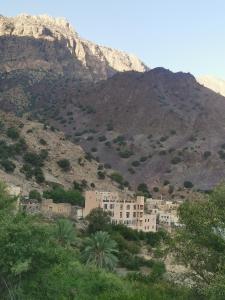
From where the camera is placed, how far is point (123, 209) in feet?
276

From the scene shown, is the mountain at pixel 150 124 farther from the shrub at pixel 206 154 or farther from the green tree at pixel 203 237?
the green tree at pixel 203 237

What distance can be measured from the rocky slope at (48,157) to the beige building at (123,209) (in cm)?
1346

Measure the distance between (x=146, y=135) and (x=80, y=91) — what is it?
35104 mm

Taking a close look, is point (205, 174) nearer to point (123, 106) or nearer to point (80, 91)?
point (123, 106)

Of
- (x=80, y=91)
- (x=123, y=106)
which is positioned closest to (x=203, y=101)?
(x=123, y=106)

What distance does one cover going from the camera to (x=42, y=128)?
12562 cm

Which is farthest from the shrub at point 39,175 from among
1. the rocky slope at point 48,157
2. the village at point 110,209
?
the village at point 110,209

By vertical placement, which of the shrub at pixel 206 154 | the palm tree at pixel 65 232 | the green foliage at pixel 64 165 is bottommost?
the palm tree at pixel 65 232

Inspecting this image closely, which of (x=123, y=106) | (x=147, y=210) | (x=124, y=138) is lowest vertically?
(x=147, y=210)

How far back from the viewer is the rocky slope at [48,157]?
322ft

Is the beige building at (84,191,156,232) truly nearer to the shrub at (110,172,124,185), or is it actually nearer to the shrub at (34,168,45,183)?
the shrub at (34,168,45,183)

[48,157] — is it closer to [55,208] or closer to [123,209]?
[123,209]

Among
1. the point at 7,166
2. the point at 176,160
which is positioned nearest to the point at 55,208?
the point at 7,166

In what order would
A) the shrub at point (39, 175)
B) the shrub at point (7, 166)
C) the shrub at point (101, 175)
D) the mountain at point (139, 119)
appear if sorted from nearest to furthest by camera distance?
the shrub at point (7, 166)
the shrub at point (39, 175)
the shrub at point (101, 175)
the mountain at point (139, 119)
